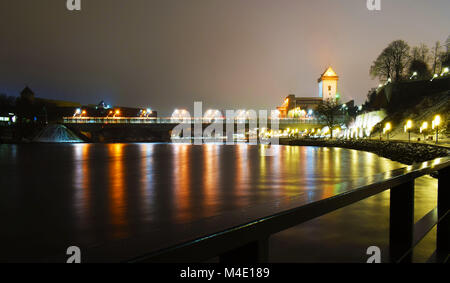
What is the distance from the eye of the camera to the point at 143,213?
12.1m

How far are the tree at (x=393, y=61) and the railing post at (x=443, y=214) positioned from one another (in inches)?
4062

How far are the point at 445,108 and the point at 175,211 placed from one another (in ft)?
176

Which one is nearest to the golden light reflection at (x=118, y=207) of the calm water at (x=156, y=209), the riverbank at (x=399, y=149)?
the calm water at (x=156, y=209)

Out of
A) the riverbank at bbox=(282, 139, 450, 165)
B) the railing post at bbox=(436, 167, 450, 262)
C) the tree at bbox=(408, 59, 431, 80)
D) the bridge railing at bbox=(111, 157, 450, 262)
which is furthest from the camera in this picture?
the tree at bbox=(408, 59, 431, 80)

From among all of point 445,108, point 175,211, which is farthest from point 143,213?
point 445,108

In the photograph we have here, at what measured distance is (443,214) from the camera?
399 cm

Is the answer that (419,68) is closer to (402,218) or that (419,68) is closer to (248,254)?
(402,218)

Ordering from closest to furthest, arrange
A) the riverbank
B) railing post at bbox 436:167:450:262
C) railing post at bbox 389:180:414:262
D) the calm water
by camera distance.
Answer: railing post at bbox 389:180:414:262
railing post at bbox 436:167:450:262
the calm water
the riverbank

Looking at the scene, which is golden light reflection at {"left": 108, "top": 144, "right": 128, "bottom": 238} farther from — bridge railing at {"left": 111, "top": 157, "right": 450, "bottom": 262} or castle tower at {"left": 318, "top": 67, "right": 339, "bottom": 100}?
castle tower at {"left": 318, "top": 67, "right": 339, "bottom": 100}

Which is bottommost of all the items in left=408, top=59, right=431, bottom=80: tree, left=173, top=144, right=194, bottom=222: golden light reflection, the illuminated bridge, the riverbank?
left=173, top=144, right=194, bottom=222: golden light reflection

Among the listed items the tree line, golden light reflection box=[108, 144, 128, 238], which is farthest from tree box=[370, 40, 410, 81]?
golden light reflection box=[108, 144, 128, 238]

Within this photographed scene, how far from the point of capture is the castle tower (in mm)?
153875

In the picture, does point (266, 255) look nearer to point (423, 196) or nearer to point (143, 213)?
point (143, 213)

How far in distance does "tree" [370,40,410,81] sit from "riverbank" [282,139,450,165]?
4759 centimetres
